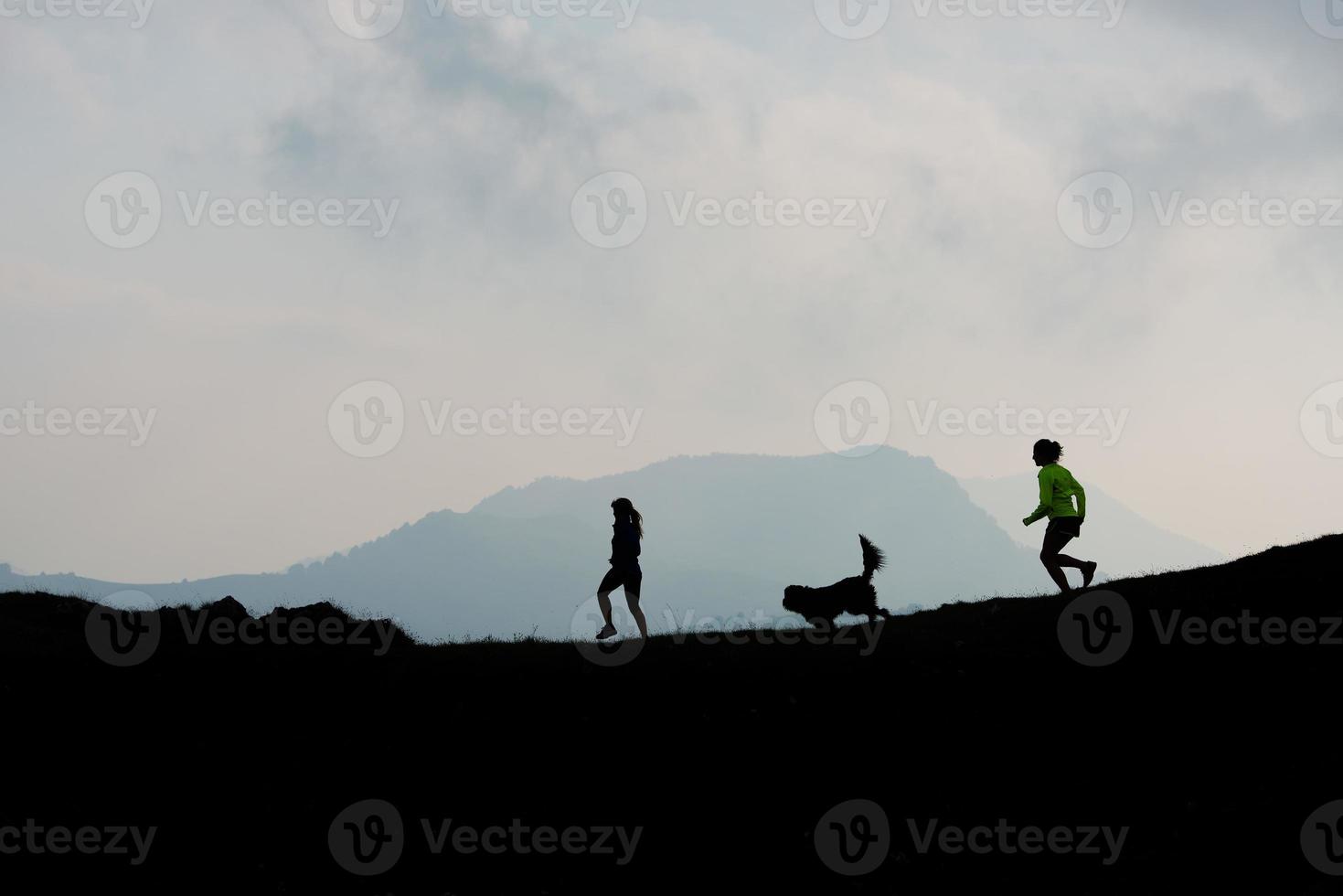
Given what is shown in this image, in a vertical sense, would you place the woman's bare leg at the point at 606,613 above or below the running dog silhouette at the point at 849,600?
below

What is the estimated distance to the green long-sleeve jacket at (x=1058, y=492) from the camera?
21516mm

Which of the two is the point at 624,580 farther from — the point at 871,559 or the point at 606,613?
the point at 871,559

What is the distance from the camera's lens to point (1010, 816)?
1509 cm

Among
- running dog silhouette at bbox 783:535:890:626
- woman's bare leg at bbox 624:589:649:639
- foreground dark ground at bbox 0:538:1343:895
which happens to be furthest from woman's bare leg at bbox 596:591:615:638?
running dog silhouette at bbox 783:535:890:626

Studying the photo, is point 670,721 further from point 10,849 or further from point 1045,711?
point 10,849

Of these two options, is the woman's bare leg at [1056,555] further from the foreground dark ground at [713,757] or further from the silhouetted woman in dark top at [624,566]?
the silhouetted woman in dark top at [624,566]

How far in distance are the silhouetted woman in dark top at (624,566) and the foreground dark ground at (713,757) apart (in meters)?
1.19

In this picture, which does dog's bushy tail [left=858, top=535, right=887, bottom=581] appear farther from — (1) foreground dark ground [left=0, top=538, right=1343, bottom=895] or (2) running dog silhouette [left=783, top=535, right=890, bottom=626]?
(1) foreground dark ground [left=0, top=538, right=1343, bottom=895]

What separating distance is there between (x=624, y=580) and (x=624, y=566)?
0.45 m

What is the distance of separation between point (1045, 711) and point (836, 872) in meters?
5.25

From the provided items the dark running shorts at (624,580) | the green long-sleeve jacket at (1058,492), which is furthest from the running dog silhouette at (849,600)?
→ the green long-sleeve jacket at (1058,492)

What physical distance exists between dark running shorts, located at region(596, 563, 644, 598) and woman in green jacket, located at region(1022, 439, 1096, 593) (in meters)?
8.30

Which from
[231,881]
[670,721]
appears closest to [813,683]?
[670,721]

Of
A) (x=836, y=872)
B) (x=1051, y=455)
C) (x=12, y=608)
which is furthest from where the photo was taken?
(x=12, y=608)
